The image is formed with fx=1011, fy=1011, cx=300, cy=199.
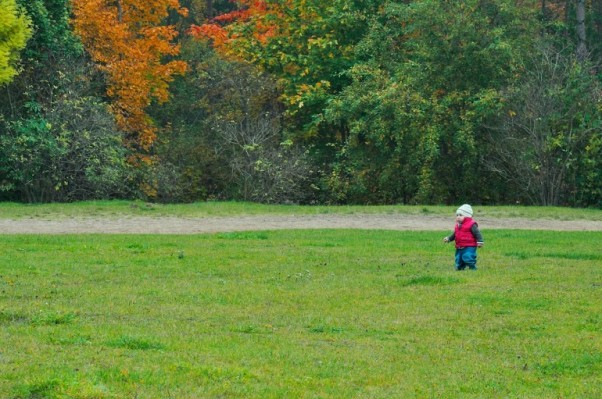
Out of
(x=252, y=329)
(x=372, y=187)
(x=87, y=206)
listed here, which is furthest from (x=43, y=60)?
(x=252, y=329)

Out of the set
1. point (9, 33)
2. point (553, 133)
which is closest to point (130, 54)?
point (9, 33)

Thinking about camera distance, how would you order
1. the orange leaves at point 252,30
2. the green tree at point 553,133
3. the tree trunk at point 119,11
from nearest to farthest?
the green tree at point 553,133 < the orange leaves at point 252,30 < the tree trunk at point 119,11

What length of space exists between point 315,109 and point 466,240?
25227 mm

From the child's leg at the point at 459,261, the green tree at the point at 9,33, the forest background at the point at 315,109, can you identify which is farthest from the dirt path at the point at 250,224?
the child's leg at the point at 459,261

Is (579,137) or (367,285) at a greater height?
(579,137)

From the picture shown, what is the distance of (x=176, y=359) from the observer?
842 cm

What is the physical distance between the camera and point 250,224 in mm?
26578

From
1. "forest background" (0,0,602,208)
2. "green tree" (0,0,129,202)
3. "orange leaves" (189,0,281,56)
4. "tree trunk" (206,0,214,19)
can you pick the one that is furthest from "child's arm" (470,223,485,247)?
"tree trunk" (206,0,214,19)

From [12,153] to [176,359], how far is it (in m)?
26.5

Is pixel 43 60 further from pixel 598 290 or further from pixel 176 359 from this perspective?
pixel 176 359

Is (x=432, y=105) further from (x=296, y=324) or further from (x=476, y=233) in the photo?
(x=296, y=324)

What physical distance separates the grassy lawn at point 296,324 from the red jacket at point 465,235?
50 centimetres

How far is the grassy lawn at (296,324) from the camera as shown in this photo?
775 centimetres

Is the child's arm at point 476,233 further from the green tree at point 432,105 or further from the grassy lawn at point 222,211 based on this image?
the green tree at point 432,105
